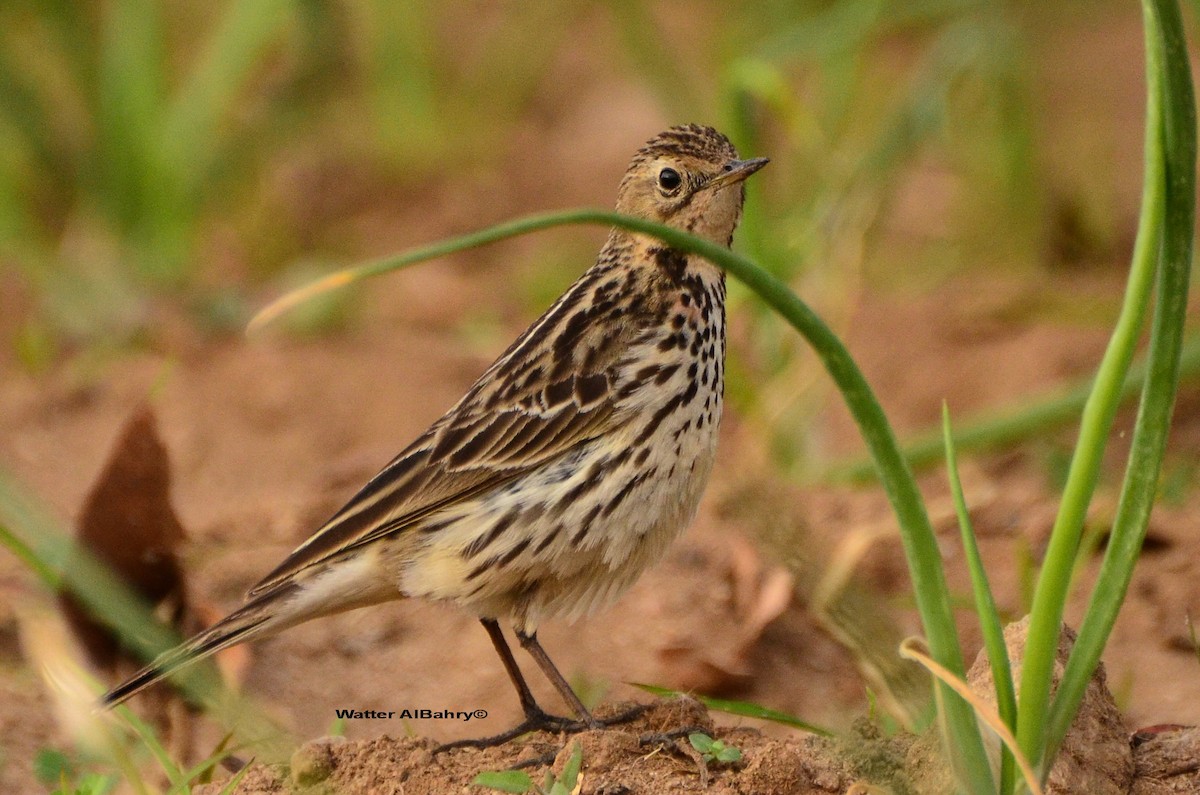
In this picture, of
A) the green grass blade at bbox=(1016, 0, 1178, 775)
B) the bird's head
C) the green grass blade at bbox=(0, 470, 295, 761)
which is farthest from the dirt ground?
the bird's head

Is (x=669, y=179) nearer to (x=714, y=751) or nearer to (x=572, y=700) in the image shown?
(x=572, y=700)

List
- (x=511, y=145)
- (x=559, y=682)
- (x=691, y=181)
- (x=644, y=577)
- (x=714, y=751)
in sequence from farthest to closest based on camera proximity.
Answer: (x=511, y=145) → (x=644, y=577) → (x=691, y=181) → (x=559, y=682) → (x=714, y=751)

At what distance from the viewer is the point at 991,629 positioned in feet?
9.50

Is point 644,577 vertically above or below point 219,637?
below

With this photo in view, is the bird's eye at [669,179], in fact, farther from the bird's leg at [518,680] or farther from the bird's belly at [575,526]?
the bird's leg at [518,680]

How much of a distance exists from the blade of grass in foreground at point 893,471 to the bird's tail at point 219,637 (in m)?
1.17

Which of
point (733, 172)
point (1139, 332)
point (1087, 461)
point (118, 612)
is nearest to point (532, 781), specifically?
point (118, 612)

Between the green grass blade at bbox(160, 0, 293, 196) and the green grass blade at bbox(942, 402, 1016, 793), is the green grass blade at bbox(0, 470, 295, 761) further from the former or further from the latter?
the green grass blade at bbox(160, 0, 293, 196)

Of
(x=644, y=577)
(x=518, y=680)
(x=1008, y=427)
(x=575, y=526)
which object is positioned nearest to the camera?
(x=575, y=526)

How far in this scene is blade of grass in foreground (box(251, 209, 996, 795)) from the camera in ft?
8.26

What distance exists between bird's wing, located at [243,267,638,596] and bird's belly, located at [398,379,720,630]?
0.05 meters

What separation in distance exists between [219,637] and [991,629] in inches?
69.4

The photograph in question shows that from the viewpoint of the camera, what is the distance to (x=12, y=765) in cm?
393

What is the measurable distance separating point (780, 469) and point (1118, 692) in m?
2.09
